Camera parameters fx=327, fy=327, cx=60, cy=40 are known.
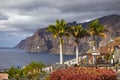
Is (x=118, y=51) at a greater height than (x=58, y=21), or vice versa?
(x=58, y=21)

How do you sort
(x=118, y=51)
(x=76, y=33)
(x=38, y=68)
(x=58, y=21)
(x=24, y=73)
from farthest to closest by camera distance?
(x=118, y=51) → (x=76, y=33) → (x=58, y=21) → (x=38, y=68) → (x=24, y=73)

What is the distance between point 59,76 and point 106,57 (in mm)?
86486

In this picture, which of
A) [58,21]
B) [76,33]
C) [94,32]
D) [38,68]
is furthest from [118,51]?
[38,68]

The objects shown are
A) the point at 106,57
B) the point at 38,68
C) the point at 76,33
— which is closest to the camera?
the point at 38,68

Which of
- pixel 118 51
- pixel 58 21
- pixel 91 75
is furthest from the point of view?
pixel 118 51

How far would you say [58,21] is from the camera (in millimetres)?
70750

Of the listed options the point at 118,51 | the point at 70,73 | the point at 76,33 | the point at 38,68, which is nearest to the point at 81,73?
the point at 70,73

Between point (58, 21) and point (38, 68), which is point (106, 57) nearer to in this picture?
point (58, 21)

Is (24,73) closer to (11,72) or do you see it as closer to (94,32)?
(11,72)

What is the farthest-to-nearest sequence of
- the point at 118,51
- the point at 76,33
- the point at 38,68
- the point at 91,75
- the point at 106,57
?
the point at 106,57, the point at 118,51, the point at 76,33, the point at 38,68, the point at 91,75

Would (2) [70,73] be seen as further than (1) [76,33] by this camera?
No

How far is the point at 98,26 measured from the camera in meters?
79.7

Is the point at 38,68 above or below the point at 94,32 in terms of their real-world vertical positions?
below

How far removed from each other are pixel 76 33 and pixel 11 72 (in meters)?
29.4
